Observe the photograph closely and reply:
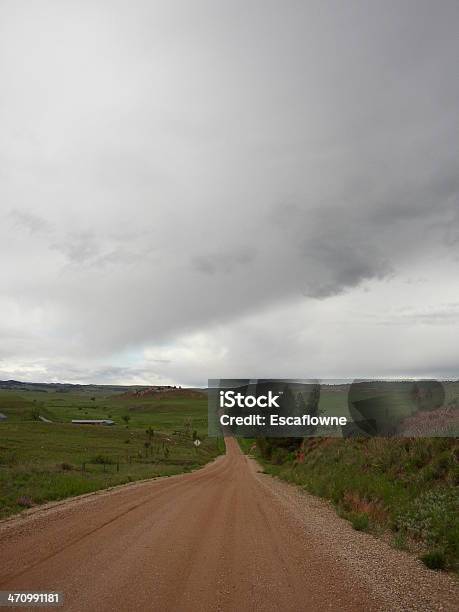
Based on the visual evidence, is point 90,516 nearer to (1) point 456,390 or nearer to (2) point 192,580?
(2) point 192,580

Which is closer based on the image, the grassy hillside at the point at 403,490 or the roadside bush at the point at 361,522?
the grassy hillside at the point at 403,490

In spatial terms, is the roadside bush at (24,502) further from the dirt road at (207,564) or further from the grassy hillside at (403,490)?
the grassy hillside at (403,490)

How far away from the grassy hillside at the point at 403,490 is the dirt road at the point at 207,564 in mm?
928

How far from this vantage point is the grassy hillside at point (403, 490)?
38.2 feet

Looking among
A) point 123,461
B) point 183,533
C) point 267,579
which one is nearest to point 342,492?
point 183,533

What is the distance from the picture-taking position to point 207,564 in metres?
9.24

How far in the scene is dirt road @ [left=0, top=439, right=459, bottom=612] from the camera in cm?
735

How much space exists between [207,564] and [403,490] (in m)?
9.81

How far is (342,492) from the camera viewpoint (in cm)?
2045

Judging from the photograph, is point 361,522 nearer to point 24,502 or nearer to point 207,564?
point 207,564

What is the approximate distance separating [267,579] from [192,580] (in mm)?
1396

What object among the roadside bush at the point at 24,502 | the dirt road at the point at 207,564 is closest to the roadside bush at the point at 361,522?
the dirt road at the point at 207,564

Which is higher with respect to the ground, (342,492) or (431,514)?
(431,514)

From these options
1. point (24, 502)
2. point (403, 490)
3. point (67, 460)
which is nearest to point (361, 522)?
point (403, 490)
